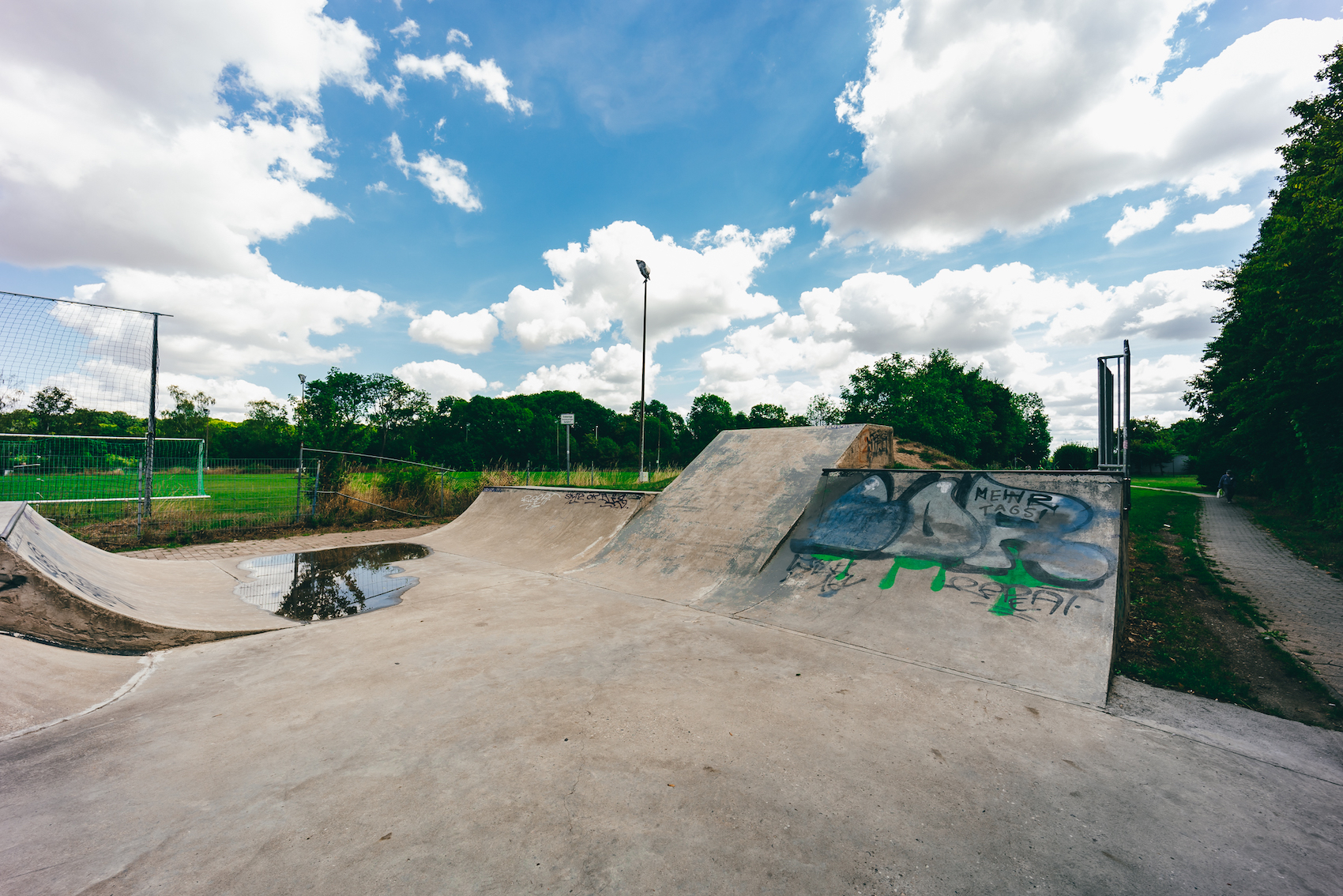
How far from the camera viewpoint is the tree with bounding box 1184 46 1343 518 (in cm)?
895

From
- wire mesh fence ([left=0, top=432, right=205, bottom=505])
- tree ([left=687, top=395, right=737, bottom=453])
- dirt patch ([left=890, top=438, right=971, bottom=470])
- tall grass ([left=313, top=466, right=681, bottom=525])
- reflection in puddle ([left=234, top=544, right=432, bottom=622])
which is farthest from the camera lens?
tree ([left=687, top=395, right=737, bottom=453])

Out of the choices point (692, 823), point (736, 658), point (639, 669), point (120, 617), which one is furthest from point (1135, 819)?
point (120, 617)

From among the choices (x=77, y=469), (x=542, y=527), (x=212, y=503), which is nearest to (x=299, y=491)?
(x=212, y=503)

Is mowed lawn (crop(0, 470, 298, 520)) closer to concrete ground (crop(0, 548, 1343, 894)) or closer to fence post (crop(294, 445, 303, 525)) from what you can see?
fence post (crop(294, 445, 303, 525))

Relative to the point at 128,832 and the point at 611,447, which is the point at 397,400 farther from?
the point at 128,832

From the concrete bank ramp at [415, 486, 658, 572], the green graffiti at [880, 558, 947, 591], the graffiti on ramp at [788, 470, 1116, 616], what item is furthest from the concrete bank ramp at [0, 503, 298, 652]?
the green graffiti at [880, 558, 947, 591]

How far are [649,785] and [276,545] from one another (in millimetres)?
10485

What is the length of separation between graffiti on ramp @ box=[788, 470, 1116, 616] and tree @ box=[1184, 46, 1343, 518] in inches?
321

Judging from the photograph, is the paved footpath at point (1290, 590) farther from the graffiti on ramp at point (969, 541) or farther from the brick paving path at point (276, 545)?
the brick paving path at point (276, 545)

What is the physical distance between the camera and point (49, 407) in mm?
8984

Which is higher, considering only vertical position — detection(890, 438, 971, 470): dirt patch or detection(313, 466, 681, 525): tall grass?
detection(890, 438, 971, 470): dirt patch

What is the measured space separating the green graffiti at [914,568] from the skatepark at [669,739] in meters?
0.04

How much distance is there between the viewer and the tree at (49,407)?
838 centimetres

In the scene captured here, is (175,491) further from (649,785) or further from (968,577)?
(968,577)
